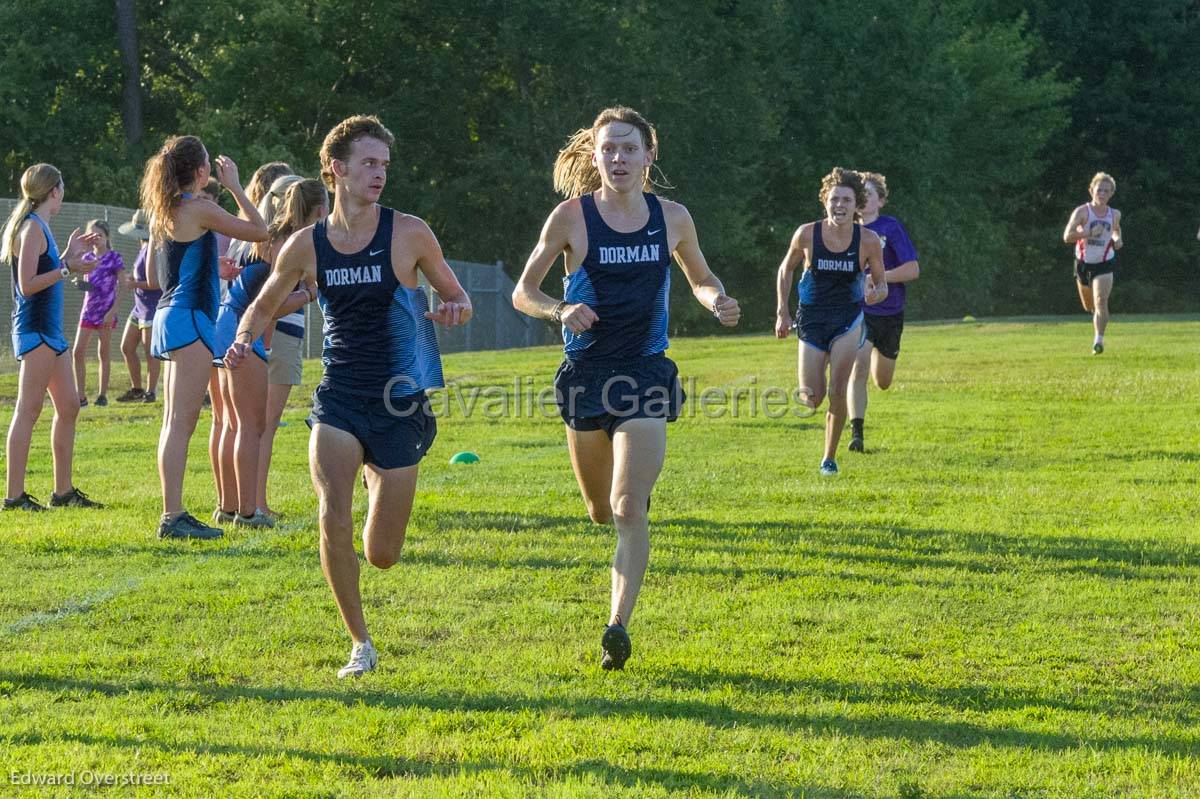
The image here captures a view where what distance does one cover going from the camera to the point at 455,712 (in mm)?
5168

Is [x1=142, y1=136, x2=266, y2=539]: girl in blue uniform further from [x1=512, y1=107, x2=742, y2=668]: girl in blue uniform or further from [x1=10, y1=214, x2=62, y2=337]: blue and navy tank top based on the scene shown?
[x1=512, y1=107, x2=742, y2=668]: girl in blue uniform

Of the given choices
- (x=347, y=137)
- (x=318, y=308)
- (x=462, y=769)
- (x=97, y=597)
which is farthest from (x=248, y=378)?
(x=318, y=308)

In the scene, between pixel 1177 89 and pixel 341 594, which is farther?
pixel 1177 89

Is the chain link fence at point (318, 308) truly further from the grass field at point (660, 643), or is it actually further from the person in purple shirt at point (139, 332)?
the grass field at point (660, 643)

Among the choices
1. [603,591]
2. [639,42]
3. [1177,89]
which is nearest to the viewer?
[603,591]

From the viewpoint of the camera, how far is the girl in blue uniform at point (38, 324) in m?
9.24

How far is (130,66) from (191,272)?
3350 cm

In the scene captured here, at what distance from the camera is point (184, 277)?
8266 millimetres

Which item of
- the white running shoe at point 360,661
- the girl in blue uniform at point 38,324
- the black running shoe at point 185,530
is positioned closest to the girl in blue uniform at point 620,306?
the white running shoe at point 360,661

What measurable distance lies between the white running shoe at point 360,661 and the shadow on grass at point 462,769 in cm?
84

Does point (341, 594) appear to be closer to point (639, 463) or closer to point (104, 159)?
point (639, 463)

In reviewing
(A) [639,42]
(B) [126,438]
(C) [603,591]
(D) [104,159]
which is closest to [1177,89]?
(A) [639,42]

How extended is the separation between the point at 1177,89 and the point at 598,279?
52.7 metres

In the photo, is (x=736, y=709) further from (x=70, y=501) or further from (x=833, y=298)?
(x=833, y=298)
